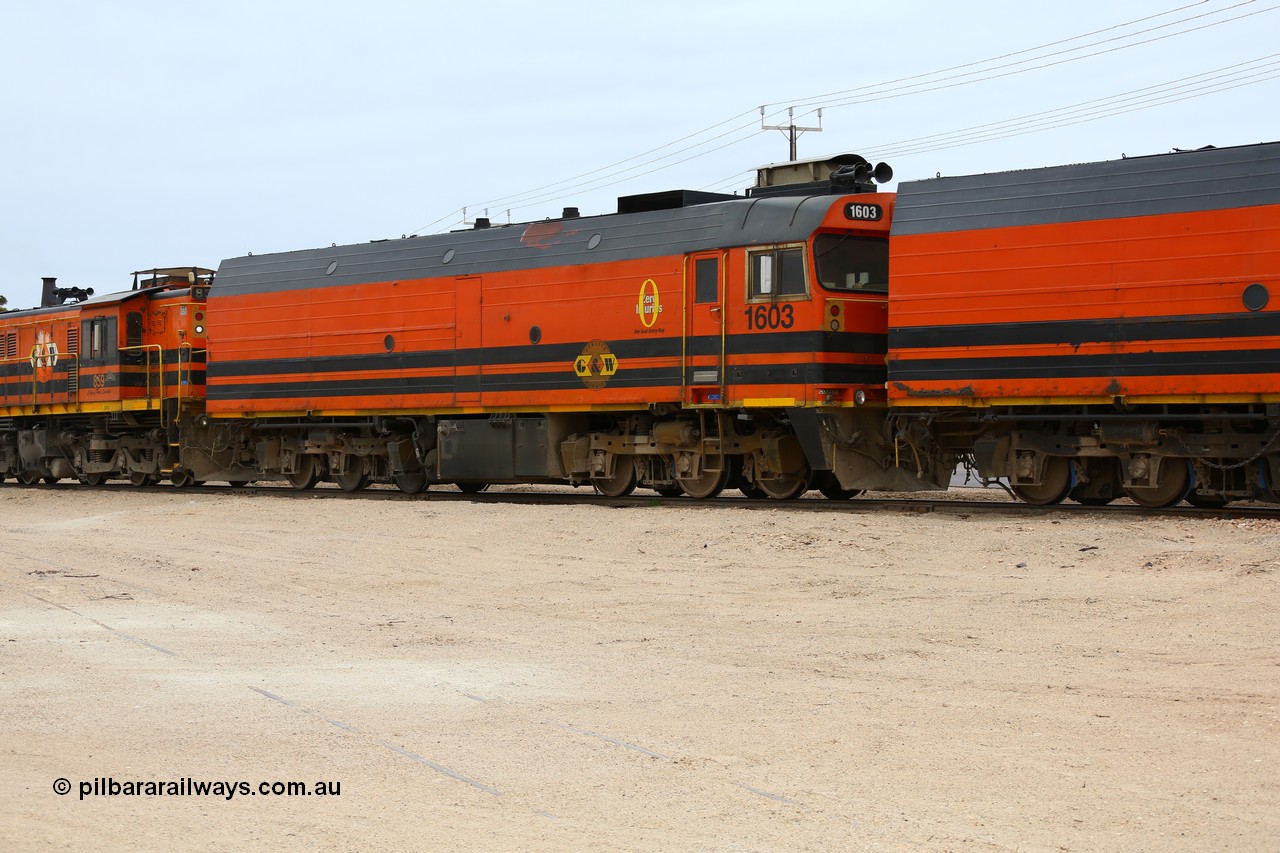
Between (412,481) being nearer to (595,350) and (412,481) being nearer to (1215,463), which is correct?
(595,350)

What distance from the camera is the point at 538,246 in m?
22.7

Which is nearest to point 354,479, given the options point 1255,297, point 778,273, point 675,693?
→ point 778,273

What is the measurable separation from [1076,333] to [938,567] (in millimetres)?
4313

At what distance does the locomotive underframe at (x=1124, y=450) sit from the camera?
16156mm

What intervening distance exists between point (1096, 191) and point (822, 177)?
16.0 feet

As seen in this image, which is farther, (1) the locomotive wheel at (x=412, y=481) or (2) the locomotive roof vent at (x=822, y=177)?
(1) the locomotive wheel at (x=412, y=481)

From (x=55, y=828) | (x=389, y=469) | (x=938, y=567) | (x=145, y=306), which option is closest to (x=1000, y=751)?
(x=55, y=828)

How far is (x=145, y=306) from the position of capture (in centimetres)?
3020

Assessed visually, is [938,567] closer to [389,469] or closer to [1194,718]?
[1194,718]

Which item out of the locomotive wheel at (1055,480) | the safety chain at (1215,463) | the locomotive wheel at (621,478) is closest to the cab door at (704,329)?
the locomotive wheel at (621,478)

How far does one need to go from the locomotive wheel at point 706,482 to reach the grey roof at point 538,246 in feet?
10.9

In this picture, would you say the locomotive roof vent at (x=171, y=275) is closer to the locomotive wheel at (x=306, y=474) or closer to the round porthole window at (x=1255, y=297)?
the locomotive wheel at (x=306, y=474)

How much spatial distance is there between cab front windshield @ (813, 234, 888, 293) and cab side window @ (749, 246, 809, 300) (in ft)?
0.94

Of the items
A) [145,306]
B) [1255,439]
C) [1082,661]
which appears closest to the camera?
[1082,661]
